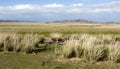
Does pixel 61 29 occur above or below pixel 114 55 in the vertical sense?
below

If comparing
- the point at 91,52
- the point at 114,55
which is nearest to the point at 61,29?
the point at 91,52

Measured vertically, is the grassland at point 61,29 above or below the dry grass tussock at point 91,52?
below

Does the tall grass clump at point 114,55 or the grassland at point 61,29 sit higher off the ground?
the tall grass clump at point 114,55

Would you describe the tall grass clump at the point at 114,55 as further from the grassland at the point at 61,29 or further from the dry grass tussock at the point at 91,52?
the grassland at the point at 61,29

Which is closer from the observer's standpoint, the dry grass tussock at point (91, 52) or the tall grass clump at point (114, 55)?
the tall grass clump at point (114, 55)

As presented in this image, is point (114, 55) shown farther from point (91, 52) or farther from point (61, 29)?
point (61, 29)

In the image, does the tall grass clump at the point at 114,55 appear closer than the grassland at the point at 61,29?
Yes

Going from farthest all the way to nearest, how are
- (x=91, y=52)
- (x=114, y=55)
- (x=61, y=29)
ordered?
(x=61, y=29) → (x=91, y=52) → (x=114, y=55)

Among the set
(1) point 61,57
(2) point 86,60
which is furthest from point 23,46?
(2) point 86,60

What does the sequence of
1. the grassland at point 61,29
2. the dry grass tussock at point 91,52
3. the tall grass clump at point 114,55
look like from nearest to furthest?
the tall grass clump at point 114,55, the dry grass tussock at point 91,52, the grassland at point 61,29

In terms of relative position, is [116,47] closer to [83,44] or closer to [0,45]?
[83,44]

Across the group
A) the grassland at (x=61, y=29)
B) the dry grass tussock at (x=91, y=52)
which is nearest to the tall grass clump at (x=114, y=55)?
the dry grass tussock at (x=91, y=52)

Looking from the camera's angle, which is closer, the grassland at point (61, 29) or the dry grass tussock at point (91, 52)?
the dry grass tussock at point (91, 52)

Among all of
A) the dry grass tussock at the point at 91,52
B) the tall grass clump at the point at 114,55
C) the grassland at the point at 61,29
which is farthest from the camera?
the grassland at the point at 61,29
